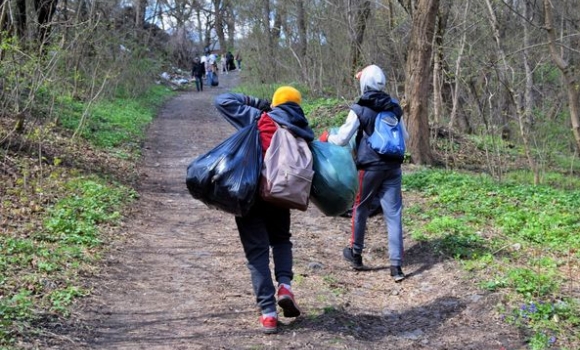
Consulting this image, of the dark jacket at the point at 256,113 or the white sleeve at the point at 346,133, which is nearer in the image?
the dark jacket at the point at 256,113

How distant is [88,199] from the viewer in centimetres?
783

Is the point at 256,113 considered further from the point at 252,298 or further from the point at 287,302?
the point at 252,298

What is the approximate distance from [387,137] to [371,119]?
226mm

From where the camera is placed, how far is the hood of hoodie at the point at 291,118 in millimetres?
4453

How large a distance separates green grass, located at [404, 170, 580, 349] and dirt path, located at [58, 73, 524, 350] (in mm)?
183

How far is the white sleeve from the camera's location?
18.3 feet

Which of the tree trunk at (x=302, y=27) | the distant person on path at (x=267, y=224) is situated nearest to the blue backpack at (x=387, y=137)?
the distant person on path at (x=267, y=224)

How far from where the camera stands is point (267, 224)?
463cm

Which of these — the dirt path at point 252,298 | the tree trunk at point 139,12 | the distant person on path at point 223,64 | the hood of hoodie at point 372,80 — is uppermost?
the tree trunk at point 139,12

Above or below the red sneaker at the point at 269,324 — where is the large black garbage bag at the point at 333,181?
Answer: above

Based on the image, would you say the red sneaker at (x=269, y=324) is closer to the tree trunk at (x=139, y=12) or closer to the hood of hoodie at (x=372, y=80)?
the hood of hoodie at (x=372, y=80)

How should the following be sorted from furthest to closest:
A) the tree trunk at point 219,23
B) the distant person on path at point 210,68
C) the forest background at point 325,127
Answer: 1. the tree trunk at point 219,23
2. the distant person on path at point 210,68
3. the forest background at point 325,127

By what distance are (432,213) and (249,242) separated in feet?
12.5

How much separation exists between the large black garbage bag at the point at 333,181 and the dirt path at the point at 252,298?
926 mm
